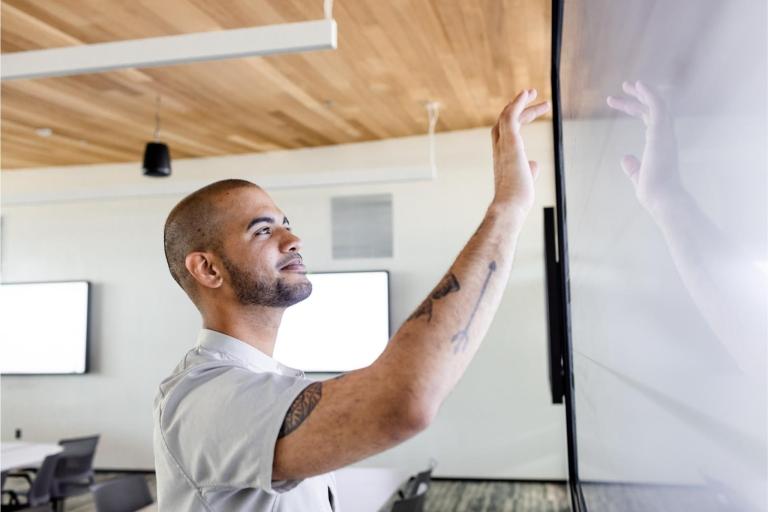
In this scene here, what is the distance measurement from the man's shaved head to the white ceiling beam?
1.36 m

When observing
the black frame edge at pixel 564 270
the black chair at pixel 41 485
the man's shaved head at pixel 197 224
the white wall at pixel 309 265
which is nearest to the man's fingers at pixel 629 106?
the man's shaved head at pixel 197 224

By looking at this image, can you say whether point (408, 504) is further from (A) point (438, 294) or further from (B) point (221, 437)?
(A) point (438, 294)

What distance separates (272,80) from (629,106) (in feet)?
15.1

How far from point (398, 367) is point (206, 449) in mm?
323

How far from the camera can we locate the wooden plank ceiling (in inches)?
146

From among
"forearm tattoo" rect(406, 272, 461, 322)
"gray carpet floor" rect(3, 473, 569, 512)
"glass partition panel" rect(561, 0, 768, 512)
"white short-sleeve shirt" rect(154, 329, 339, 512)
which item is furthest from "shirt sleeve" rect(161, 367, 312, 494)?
"gray carpet floor" rect(3, 473, 569, 512)

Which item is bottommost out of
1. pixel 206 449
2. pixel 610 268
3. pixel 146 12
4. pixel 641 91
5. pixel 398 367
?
pixel 206 449

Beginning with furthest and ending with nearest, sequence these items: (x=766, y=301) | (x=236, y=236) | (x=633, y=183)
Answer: (x=236, y=236), (x=633, y=183), (x=766, y=301)

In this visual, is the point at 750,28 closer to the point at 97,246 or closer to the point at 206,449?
the point at 206,449

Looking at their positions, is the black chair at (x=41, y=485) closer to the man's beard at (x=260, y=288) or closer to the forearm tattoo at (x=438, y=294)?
the man's beard at (x=260, y=288)

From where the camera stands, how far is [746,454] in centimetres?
28

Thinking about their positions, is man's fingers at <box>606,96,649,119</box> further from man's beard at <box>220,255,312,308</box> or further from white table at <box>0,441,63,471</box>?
white table at <box>0,441,63,471</box>

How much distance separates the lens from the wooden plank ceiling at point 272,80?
371 centimetres

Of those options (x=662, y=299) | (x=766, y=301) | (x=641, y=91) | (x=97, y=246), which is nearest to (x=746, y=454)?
(x=766, y=301)
